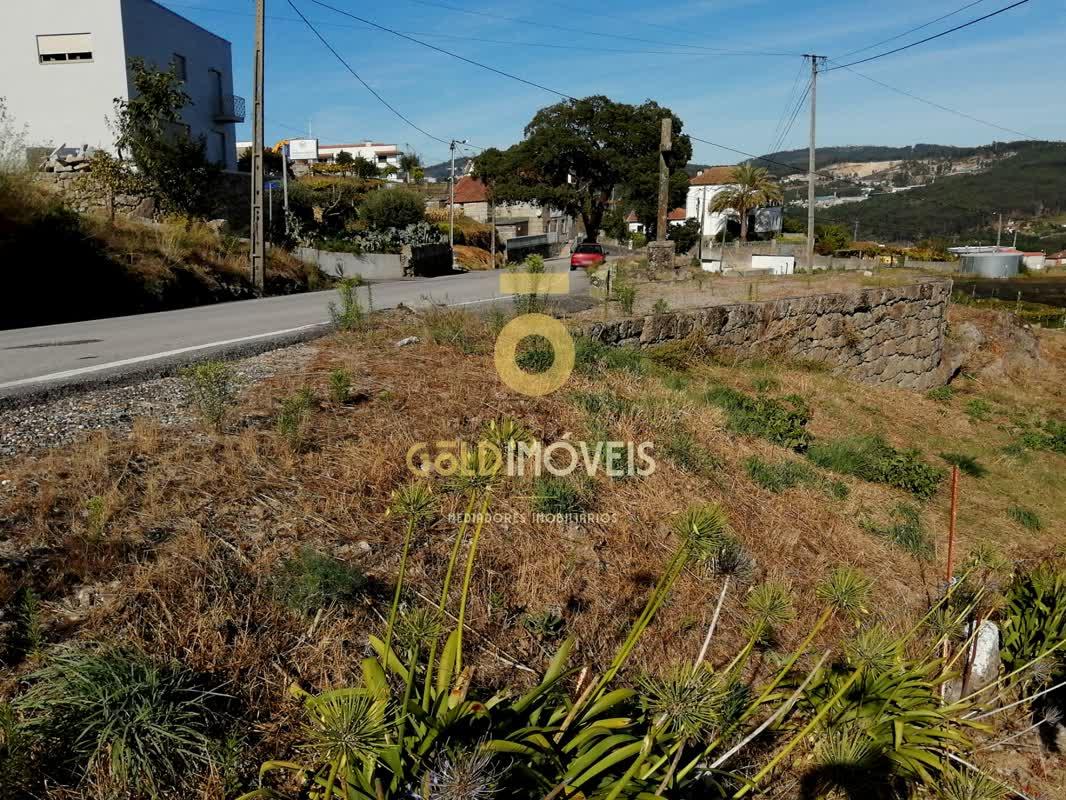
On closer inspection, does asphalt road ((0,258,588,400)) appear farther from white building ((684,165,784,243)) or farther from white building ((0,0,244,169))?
white building ((684,165,784,243))

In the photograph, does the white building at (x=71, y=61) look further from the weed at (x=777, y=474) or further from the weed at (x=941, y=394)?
the weed at (x=777, y=474)

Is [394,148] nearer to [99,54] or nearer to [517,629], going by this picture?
[99,54]

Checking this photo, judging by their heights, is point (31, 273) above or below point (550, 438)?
above

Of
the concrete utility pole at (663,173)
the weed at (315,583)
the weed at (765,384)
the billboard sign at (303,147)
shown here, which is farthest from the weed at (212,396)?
the billboard sign at (303,147)

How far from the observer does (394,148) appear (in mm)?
131125

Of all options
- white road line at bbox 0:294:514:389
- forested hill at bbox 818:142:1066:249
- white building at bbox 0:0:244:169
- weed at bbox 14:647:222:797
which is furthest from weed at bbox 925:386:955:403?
forested hill at bbox 818:142:1066:249

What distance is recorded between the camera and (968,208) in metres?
164

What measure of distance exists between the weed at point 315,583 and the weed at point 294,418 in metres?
1.28

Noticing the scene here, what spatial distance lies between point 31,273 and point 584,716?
493 inches

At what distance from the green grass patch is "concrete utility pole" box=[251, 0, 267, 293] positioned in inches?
481

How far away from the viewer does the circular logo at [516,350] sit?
22.3ft

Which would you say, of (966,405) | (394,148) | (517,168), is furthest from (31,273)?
(394,148)

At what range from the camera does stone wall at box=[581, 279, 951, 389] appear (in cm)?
1059

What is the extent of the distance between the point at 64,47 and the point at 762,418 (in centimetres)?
2977
